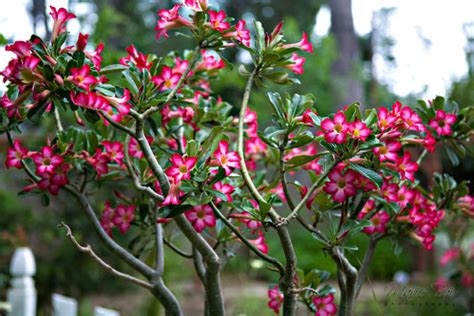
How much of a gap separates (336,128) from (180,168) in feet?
0.82

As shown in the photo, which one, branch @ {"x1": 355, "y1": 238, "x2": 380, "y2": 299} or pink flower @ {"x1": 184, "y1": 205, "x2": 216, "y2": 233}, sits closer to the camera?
pink flower @ {"x1": 184, "y1": 205, "x2": 216, "y2": 233}

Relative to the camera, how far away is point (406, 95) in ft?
15.0

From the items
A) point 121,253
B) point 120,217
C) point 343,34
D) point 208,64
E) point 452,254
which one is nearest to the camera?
point 121,253

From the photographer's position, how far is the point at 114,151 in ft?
3.71

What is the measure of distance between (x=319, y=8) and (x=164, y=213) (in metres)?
9.41

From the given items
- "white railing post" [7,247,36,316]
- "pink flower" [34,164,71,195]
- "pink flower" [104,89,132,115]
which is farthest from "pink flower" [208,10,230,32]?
"white railing post" [7,247,36,316]

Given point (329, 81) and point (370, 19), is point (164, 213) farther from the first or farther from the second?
point (370, 19)

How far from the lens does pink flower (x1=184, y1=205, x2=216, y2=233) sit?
951 millimetres

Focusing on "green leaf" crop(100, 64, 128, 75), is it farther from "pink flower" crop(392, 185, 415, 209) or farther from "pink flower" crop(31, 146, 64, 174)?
"pink flower" crop(392, 185, 415, 209)

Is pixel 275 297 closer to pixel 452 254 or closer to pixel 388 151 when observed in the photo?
pixel 388 151

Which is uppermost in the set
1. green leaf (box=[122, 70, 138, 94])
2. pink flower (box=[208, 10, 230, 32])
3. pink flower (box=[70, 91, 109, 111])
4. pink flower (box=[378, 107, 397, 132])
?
pink flower (box=[208, 10, 230, 32])

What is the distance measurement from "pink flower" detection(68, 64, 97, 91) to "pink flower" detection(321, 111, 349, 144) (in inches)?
14.1

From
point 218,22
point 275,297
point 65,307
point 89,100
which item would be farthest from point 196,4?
point 65,307

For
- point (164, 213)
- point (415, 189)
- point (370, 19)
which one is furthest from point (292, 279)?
point (370, 19)
